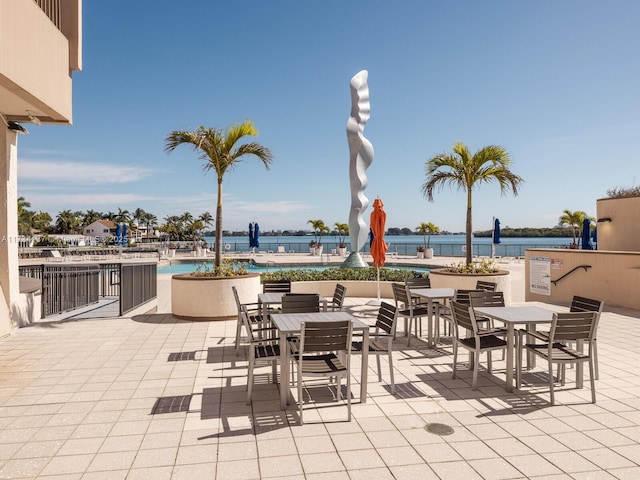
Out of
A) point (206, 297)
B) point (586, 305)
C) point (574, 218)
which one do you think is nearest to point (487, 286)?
point (586, 305)

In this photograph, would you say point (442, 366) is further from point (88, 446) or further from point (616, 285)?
point (616, 285)

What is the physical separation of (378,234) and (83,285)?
7.57 meters

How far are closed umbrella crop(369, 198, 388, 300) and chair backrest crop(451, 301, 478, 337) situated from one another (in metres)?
5.03

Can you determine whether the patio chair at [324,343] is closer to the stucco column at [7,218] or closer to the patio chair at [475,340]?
the patio chair at [475,340]

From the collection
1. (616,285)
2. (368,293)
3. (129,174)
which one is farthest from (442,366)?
(129,174)

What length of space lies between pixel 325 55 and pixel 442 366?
14.1 metres

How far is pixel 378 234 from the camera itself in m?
10.3

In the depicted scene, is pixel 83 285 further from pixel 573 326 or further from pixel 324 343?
pixel 573 326

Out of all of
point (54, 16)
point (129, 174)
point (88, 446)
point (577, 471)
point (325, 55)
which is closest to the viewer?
point (577, 471)

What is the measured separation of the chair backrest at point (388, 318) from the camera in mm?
4652

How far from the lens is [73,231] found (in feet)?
295

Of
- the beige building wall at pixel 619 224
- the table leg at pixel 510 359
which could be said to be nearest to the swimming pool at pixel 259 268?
the beige building wall at pixel 619 224

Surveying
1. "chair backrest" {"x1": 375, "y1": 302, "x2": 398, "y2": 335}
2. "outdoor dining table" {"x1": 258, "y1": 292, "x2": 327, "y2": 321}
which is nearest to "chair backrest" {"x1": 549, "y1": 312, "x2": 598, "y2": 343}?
"chair backrest" {"x1": 375, "y1": 302, "x2": 398, "y2": 335}

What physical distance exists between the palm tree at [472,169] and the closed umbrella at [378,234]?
80.9 inches
